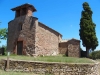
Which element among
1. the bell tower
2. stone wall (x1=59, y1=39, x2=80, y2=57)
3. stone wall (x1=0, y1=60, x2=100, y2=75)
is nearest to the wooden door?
the bell tower

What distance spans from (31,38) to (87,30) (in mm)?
9100

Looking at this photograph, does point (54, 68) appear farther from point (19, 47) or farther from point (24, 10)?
point (24, 10)

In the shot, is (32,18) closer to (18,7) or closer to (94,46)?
(18,7)

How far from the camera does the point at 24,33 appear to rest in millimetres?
20312

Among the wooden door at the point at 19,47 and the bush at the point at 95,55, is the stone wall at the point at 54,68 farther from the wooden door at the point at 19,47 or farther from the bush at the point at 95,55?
the bush at the point at 95,55

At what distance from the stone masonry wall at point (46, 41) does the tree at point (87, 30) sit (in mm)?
4184

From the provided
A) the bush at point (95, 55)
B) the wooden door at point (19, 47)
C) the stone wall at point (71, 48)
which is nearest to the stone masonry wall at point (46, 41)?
the stone wall at point (71, 48)

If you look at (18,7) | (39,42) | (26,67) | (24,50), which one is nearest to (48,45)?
(39,42)

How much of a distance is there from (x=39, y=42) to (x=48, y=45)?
2.17 m

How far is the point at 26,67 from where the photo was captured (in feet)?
36.3

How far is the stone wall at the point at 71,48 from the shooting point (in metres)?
22.5

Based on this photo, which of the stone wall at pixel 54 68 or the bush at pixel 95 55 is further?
the bush at pixel 95 55

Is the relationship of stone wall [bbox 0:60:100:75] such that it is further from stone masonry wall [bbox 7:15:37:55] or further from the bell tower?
the bell tower

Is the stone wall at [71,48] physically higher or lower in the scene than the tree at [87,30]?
lower
